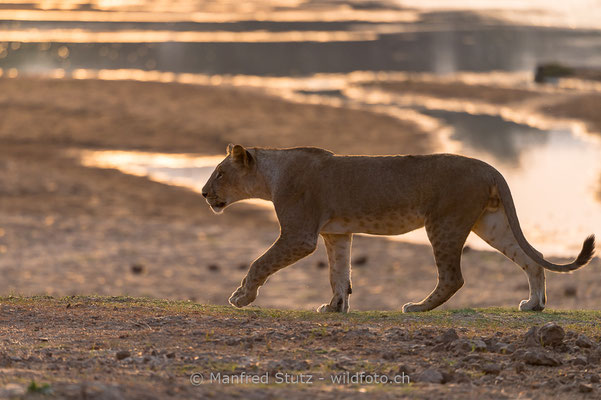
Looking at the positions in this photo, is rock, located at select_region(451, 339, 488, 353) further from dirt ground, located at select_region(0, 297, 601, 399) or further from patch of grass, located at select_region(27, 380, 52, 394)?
patch of grass, located at select_region(27, 380, 52, 394)

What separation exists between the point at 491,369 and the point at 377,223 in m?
2.56

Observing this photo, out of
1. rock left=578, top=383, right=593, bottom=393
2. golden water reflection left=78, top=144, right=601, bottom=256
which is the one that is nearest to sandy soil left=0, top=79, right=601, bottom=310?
golden water reflection left=78, top=144, right=601, bottom=256

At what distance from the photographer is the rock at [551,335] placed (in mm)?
7367

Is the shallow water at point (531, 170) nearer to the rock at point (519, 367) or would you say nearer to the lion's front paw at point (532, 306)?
the lion's front paw at point (532, 306)

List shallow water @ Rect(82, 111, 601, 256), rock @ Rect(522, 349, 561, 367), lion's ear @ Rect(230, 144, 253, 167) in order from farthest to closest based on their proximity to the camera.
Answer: shallow water @ Rect(82, 111, 601, 256) → lion's ear @ Rect(230, 144, 253, 167) → rock @ Rect(522, 349, 561, 367)

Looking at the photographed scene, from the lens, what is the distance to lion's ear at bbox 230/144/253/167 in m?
9.62

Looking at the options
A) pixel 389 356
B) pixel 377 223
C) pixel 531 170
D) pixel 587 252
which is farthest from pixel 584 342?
pixel 531 170

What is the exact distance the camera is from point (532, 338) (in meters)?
7.39

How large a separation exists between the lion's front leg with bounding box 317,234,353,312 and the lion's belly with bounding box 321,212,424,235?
24cm

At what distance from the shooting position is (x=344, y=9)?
3322 inches

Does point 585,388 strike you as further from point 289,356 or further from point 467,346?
point 289,356

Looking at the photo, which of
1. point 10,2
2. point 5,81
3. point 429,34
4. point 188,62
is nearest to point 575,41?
point 429,34

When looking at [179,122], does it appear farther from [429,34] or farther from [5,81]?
[429,34]

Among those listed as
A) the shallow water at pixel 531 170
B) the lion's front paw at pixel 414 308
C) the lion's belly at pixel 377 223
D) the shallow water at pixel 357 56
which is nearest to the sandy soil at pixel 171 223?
the shallow water at pixel 531 170
